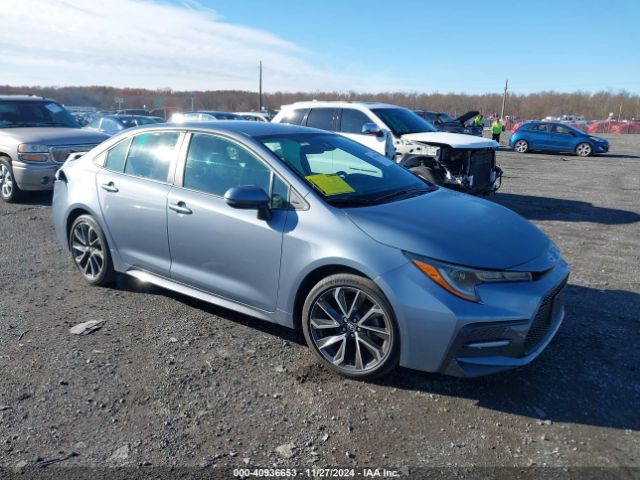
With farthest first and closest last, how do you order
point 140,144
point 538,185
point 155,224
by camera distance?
point 538,185 < point 140,144 < point 155,224

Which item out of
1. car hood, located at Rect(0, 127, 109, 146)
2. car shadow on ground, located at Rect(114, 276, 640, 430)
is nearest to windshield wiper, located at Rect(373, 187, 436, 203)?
car shadow on ground, located at Rect(114, 276, 640, 430)

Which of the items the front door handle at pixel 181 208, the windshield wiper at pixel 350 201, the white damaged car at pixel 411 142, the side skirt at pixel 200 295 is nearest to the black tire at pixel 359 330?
the side skirt at pixel 200 295

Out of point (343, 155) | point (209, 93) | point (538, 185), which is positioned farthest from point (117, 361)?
point (209, 93)

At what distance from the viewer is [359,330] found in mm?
3365

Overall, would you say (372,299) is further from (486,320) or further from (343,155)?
(343,155)

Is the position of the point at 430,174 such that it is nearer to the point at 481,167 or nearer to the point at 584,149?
the point at 481,167

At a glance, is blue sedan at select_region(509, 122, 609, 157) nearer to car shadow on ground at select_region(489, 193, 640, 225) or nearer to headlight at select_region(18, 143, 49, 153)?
car shadow on ground at select_region(489, 193, 640, 225)

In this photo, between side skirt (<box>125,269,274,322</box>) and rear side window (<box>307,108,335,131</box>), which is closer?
side skirt (<box>125,269,274,322</box>)

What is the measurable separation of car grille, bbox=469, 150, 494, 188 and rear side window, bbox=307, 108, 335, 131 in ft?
8.68

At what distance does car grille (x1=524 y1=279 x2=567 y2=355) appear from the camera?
125 inches

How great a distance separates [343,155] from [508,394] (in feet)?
7.62

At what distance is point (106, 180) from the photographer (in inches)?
187

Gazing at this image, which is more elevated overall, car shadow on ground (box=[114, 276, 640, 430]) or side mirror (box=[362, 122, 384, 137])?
side mirror (box=[362, 122, 384, 137])

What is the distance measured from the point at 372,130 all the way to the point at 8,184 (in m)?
6.51
